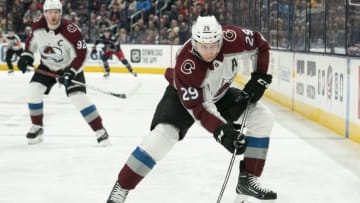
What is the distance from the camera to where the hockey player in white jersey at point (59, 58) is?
528cm

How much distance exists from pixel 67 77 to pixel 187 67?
2.43 metres

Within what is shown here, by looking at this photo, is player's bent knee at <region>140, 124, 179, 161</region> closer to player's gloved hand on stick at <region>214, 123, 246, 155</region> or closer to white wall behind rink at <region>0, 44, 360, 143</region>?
player's gloved hand on stick at <region>214, 123, 246, 155</region>

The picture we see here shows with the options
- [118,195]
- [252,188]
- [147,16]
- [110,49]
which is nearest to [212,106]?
[252,188]

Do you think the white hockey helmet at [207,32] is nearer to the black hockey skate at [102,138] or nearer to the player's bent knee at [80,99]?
the player's bent knee at [80,99]

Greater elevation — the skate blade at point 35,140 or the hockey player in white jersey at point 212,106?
the hockey player in white jersey at point 212,106

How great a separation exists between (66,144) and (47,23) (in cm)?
106

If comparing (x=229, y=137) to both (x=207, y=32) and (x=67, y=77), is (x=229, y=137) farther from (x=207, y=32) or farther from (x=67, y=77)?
(x=67, y=77)

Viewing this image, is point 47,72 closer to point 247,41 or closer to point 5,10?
point 247,41

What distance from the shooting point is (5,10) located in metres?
17.2

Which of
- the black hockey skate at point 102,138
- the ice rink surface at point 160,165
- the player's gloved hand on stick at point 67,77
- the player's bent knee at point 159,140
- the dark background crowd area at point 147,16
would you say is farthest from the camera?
the dark background crowd area at point 147,16

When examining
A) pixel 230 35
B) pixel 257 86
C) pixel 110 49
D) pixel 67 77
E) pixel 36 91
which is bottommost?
pixel 110 49

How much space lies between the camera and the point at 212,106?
9.80 ft

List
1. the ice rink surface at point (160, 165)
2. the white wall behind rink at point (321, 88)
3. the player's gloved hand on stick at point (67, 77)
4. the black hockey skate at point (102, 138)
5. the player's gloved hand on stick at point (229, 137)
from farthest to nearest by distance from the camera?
the white wall behind rink at point (321, 88) → the black hockey skate at point (102, 138) → the player's gloved hand on stick at point (67, 77) → the ice rink surface at point (160, 165) → the player's gloved hand on stick at point (229, 137)

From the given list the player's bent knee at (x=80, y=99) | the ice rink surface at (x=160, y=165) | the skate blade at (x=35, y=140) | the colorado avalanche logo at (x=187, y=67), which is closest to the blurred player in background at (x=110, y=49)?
the ice rink surface at (x=160, y=165)
